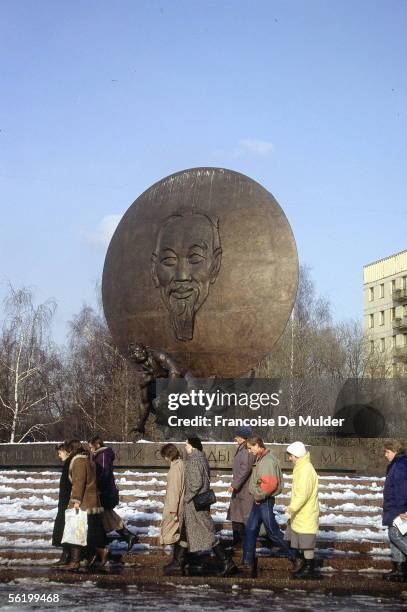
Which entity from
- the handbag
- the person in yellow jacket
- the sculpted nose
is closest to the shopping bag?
the handbag

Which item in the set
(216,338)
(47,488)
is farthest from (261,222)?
(47,488)

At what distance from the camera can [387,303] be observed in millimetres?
59812

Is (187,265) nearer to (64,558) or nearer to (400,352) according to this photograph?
(64,558)

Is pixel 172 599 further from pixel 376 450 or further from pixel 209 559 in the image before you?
pixel 376 450

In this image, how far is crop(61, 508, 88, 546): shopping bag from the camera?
905 cm

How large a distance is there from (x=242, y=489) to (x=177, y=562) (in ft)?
4.32

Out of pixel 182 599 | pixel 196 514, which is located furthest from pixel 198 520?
pixel 182 599

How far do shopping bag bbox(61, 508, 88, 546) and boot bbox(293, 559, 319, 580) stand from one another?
6.99ft

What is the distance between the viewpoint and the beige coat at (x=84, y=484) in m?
9.12

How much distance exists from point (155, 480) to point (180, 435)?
335 centimetres

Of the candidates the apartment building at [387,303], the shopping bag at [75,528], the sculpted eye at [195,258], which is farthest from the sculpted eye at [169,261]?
the apartment building at [387,303]

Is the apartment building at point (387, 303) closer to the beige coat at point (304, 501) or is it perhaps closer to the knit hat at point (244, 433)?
the knit hat at point (244, 433)

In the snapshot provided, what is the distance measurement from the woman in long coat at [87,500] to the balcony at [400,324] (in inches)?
1961

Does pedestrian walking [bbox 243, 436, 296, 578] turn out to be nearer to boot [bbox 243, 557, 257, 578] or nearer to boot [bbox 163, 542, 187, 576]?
boot [bbox 243, 557, 257, 578]
